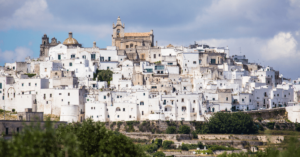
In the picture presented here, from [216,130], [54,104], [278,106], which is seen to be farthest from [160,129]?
[278,106]

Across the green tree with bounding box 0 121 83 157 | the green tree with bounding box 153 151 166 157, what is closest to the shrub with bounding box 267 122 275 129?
the green tree with bounding box 153 151 166 157

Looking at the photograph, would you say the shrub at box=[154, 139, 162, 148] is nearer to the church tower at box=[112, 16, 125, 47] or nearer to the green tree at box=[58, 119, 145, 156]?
the green tree at box=[58, 119, 145, 156]

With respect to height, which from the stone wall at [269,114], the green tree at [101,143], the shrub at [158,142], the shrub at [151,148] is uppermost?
the stone wall at [269,114]

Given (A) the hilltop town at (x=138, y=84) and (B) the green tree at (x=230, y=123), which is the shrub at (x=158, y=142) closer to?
(A) the hilltop town at (x=138, y=84)

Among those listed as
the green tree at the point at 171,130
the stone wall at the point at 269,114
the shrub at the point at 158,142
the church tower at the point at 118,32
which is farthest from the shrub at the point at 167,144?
the church tower at the point at 118,32

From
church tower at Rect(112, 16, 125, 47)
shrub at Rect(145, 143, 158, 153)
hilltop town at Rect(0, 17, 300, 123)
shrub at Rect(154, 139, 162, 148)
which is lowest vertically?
shrub at Rect(145, 143, 158, 153)

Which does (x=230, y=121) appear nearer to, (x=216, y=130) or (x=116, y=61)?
(x=216, y=130)

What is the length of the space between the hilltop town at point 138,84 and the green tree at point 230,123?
1774 mm

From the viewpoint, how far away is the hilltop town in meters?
62.2

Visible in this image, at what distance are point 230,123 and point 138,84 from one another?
14827mm

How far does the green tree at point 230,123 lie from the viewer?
6084cm

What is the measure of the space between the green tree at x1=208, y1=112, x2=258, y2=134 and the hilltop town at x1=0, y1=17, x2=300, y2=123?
5.82 feet

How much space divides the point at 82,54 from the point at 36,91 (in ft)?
39.8

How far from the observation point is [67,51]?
246ft
